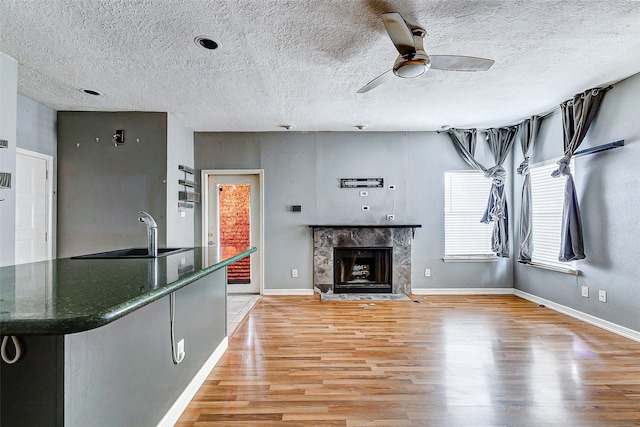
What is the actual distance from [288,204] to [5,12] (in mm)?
3485

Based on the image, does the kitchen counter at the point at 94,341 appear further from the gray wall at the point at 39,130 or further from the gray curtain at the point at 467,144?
the gray curtain at the point at 467,144

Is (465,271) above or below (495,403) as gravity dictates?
above

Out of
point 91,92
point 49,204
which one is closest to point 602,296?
point 91,92

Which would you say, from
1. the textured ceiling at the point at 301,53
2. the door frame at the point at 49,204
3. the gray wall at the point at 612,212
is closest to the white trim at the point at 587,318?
the gray wall at the point at 612,212

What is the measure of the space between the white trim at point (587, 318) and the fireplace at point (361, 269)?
1.98m

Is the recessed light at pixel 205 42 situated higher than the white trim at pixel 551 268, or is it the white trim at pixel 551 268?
the recessed light at pixel 205 42

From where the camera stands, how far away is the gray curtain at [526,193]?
171 inches

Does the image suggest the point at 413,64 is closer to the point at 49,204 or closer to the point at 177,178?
the point at 177,178

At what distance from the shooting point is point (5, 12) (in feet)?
6.67

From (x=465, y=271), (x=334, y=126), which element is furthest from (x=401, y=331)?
(x=334, y=126)

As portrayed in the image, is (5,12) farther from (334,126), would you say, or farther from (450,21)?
(334,126)

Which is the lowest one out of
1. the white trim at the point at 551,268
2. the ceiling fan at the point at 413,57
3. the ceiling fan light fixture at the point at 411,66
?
the white trim at the point at 551,268

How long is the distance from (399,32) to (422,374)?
2393 mm

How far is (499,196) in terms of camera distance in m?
4.74
